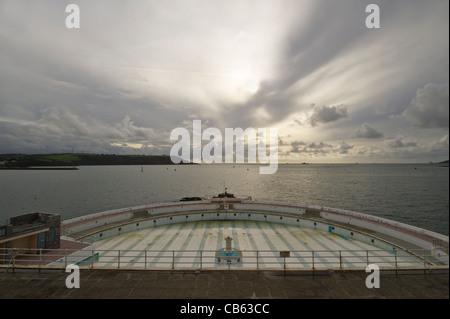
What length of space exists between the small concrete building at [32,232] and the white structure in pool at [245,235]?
8.67 feet

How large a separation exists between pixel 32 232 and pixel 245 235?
1712 cm

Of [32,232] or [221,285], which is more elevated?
[221,285]

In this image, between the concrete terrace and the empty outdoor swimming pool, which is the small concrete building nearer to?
the empty outdoor swimming pool

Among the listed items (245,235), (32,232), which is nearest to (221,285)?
(32,232)

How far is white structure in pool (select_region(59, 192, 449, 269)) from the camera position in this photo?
15.9 metres

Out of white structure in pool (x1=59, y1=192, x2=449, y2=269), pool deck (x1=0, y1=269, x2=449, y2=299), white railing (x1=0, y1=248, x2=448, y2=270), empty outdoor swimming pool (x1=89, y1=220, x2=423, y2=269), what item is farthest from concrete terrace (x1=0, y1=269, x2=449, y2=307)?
empty outdoor swimming pool (x1=89, y1=220, x2=423, y2=269)

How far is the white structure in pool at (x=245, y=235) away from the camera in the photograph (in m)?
15.9

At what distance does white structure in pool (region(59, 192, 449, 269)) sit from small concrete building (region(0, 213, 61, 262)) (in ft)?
8.67

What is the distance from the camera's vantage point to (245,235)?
71.8 ft

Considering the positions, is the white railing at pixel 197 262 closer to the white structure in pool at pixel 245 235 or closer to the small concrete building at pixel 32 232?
the white structure in pool at pixel 245 235

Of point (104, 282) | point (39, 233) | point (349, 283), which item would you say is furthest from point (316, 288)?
point (39, 233)

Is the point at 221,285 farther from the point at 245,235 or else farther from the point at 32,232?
the point at 245,235
